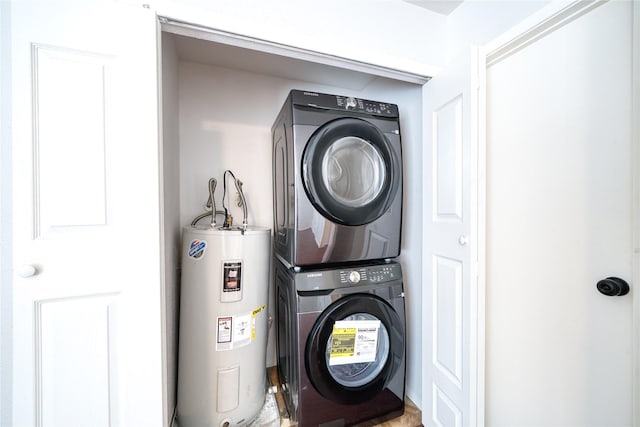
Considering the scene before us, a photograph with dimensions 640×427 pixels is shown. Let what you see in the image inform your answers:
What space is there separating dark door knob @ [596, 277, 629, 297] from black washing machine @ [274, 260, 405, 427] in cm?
77

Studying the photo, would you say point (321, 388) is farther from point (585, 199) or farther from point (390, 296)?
point (585, 199)

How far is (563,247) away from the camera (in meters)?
0.90

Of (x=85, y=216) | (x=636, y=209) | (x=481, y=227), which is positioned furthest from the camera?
(x=481, y=227)

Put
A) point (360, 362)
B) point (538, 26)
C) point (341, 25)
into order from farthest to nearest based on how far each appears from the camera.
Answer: point (360, 362)
point (341, 25)
point (538, 26)

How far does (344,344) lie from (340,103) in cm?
128

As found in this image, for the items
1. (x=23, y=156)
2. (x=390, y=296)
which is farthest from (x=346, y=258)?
(x=23, y=156)

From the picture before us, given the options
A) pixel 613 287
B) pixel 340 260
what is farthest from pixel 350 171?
pixel 613 287

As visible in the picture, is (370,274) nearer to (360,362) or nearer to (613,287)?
(360,362)

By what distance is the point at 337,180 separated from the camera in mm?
1299

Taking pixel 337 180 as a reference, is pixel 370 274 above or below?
below

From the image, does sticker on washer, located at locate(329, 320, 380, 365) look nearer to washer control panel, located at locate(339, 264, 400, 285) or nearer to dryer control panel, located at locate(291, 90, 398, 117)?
washer control panel, located at locate(339, 264, 400, 285)

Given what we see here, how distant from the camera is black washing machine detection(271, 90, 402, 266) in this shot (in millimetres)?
1199

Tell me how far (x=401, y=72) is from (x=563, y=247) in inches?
42.7

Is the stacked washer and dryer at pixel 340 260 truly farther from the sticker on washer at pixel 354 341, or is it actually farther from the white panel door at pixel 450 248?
the white panel door at pixel 450 248
